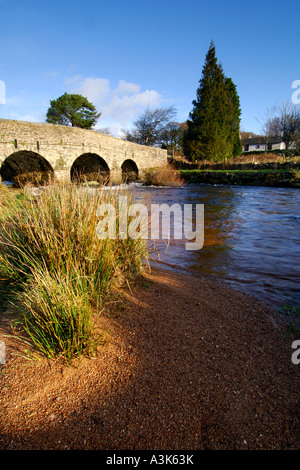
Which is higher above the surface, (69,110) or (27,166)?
(69,110)

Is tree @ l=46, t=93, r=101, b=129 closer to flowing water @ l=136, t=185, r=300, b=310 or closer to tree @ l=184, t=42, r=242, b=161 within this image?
tree @ l=184, t=42, r=242, b=161

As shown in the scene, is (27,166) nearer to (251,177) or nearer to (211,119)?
(251,177)

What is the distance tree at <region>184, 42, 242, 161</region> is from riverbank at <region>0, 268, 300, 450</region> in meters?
30.3

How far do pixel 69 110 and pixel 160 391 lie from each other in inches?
1565

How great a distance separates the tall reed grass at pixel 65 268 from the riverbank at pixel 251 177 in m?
18.5

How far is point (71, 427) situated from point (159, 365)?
679 millimetres

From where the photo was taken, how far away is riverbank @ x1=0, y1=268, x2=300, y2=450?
4.61 feet

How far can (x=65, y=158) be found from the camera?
55.3ft

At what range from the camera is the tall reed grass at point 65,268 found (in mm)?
1818

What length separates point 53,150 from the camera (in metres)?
16.0

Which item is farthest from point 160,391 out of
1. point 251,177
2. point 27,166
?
point 251,177

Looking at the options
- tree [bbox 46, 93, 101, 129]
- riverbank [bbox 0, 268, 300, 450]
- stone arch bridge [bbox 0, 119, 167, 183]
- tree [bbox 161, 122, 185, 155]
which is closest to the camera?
riverbank [bbox 0, 268, 300, 450]

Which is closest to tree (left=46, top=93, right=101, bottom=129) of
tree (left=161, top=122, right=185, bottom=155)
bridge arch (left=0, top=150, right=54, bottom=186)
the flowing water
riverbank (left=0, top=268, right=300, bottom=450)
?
tree (left=161, top=122, right=185, bottom=155)

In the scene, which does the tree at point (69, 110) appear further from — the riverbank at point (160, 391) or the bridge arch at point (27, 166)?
the riverbank at point (160, 391)
